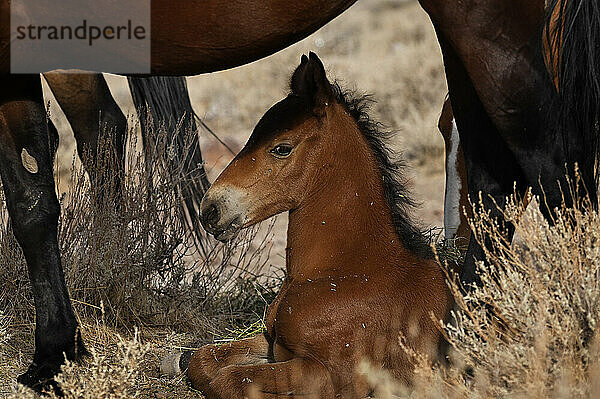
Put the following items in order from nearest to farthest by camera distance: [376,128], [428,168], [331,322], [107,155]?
[331,322], [376,128], [107,155], [428,168]

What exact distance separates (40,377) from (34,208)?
642 mm

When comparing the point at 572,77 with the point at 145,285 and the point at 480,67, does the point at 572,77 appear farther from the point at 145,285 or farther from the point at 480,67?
the point at 145,285

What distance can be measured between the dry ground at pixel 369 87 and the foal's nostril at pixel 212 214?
3.02 meters

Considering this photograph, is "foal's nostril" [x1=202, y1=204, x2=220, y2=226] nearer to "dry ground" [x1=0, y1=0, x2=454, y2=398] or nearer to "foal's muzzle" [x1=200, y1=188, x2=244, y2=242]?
"foal's muzzle" [x1=200, y1=188, x2=244, y2=242]

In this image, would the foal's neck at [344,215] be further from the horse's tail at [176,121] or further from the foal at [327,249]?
the horse's tail at [176,121]

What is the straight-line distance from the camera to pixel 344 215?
3.08 meters

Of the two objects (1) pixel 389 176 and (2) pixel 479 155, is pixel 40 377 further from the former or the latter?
(2) pixel 479 155

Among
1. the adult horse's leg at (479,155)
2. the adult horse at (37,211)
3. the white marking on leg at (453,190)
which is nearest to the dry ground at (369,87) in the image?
the white marking on leg at (453,190)

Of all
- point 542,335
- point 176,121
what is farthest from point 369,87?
point 542,335

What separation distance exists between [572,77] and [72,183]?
2524 millimetres

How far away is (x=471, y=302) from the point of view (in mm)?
2756

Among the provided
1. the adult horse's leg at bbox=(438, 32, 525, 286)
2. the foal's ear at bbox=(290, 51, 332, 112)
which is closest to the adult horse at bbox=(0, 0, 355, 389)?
the foal's ear at bbox=(290, 51, 332, 112)

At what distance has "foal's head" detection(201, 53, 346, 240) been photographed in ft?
9.95

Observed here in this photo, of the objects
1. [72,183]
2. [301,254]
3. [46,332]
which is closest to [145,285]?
[72,183]
